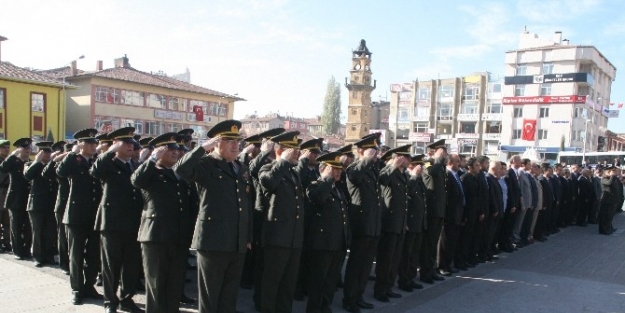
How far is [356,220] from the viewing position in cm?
538

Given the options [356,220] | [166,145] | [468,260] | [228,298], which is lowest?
[468,260]

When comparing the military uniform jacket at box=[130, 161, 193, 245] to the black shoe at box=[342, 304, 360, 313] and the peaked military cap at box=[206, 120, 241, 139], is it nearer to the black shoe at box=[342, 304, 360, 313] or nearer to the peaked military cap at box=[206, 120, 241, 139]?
the peaked military cap at box=[206, 120, 241, 139]

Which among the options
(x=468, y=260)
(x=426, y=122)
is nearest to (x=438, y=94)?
(x=426, y=122)

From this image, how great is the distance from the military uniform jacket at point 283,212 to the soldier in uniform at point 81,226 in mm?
2182

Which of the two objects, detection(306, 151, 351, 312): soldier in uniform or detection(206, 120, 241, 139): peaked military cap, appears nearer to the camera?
detection(206, 120, 241, 139): peaked military cap

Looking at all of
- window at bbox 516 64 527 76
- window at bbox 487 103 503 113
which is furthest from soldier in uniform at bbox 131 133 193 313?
window at bbox 487 103 503 113

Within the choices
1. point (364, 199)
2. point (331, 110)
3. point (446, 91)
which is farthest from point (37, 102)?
point (331, 110)

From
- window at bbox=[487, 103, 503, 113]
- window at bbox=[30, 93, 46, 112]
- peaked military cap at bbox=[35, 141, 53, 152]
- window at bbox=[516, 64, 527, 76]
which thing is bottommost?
peaked military cap at bbox=[35, 141, 53, 152]

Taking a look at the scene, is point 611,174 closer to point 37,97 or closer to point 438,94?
point 37,97

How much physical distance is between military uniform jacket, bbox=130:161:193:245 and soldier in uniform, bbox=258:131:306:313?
767 mm

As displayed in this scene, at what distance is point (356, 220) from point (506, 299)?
2.33 metres

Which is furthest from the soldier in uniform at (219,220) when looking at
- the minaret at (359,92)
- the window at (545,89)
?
the minaret at (359,92)

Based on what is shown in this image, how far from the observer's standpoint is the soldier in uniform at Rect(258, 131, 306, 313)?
459 centimetres

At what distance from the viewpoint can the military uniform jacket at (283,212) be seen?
15.0ft
